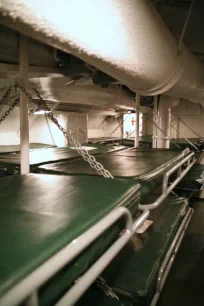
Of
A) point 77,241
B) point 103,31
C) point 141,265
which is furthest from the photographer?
point 141,265

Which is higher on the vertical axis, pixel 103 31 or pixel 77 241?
pixel 103 31

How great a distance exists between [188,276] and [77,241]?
2.32m

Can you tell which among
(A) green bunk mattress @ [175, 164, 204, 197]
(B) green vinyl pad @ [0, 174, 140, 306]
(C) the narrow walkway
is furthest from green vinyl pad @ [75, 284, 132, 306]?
(A) green bunk mattress @ [175, 164, 204, 197]

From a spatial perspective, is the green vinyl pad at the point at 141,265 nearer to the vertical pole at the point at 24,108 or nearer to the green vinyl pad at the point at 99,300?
the green vinyl pad at the point at 99,300

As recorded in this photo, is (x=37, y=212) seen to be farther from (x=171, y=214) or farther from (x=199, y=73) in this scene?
(x=199, y=73)

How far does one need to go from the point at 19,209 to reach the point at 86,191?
0.39 meters

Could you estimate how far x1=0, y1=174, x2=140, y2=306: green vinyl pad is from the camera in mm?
657

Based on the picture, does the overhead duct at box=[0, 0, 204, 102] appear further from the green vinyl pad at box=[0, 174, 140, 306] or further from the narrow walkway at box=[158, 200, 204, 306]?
the narrow walkway at box=[158, 200, 204, 306]

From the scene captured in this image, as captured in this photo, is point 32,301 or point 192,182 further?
point 192,182

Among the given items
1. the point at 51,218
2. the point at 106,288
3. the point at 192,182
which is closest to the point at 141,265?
the point at 106,288

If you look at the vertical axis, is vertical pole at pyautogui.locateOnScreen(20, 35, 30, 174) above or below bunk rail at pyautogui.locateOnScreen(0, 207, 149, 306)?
above

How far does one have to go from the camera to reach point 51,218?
0.94 m

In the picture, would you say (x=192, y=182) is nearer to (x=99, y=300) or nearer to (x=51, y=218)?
(x=99, y=300)

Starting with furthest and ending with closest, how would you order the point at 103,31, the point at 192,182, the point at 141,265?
the point at 192,182 → the point at 141,265 → the point at 103,31
